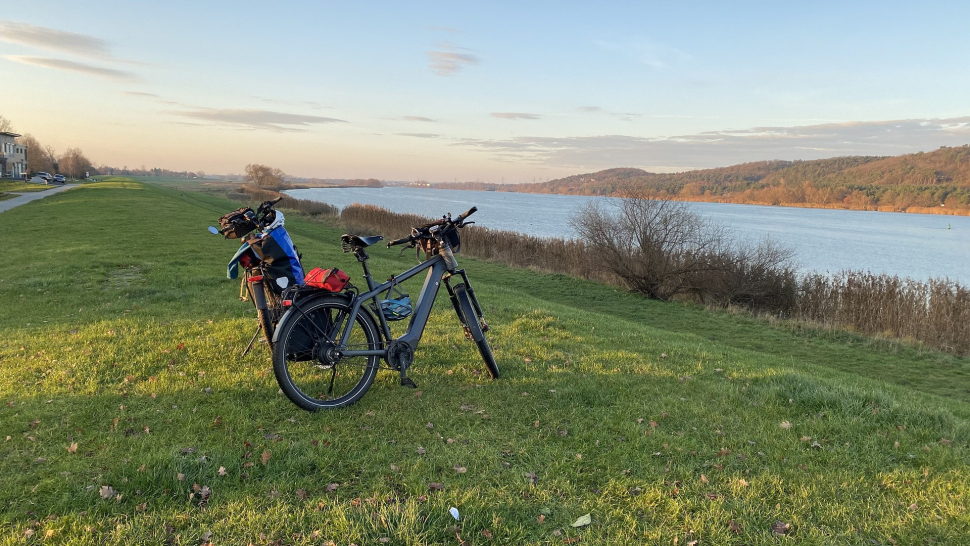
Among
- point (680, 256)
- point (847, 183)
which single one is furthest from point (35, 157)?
point (847, 183)

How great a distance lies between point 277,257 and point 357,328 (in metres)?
1.06

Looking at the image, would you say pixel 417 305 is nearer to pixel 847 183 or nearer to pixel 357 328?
pixel 357 328

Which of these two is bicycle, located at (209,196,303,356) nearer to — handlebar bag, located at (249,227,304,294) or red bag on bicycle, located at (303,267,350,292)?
handlebar bag, located at (249,227,304,294)

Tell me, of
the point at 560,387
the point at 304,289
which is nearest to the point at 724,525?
the point at 560,387

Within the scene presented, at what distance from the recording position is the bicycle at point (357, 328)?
4398 mm

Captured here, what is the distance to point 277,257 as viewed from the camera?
4.93 m

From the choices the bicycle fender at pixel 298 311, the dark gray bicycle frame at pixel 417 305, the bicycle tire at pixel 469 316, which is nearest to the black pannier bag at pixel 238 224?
the bicycle fender at pixel 298 311

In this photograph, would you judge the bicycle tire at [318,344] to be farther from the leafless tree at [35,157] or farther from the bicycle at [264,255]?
the leafless tree at [35,157]

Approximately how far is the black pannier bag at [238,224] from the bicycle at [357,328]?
754mm

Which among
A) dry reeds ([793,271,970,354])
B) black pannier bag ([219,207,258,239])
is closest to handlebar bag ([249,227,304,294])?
black pannier bag ([219,207,258,239])

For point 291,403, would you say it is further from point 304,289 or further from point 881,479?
point 881,479

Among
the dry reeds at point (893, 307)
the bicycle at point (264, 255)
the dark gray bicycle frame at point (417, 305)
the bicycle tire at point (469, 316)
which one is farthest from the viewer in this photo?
the dry reeds at point (893, 307)

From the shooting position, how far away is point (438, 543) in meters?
2.84

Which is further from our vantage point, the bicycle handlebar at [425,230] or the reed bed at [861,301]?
the reed bed at [861,301]
